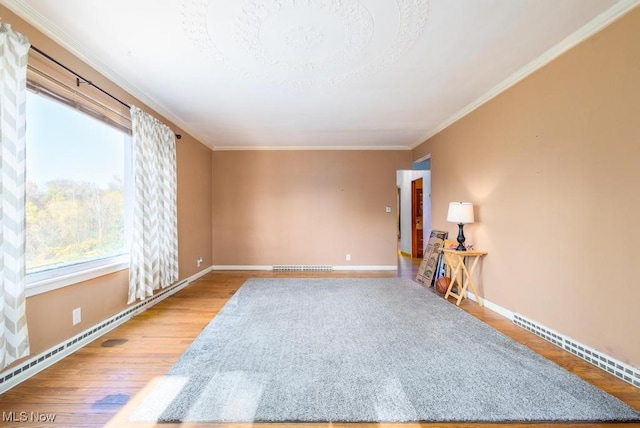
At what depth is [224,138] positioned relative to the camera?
4832 mm

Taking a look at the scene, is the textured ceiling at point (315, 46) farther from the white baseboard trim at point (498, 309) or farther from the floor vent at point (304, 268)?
the floor vent at point (304, 268)

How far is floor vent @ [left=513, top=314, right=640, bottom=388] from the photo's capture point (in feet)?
5.64

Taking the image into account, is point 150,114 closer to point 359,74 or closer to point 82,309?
point 82,309

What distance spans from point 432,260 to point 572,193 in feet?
7.57

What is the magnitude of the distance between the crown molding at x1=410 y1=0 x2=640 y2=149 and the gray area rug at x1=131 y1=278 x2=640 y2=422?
99.1 inches

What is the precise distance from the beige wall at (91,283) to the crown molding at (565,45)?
4.07 meters

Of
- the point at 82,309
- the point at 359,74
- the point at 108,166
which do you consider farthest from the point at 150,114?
the point at 359,74

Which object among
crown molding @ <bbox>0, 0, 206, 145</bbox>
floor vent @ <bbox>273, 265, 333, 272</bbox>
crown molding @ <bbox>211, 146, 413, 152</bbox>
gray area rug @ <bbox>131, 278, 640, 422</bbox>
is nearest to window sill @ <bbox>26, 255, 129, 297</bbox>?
gray area rug @ <bbox>131, 278, 640, 422</bbox>

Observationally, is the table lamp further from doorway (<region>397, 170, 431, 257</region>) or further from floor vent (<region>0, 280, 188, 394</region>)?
floor vent (<region>0, 280, 188, 394</region>)

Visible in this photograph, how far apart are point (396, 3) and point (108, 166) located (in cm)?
303

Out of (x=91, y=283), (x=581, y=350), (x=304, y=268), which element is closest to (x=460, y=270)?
(x=581, y=350)

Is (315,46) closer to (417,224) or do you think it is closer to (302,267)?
(302,267)

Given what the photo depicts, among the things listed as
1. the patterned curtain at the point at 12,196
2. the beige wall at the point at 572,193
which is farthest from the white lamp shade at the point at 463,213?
the patterned curtain at the point at 12,196

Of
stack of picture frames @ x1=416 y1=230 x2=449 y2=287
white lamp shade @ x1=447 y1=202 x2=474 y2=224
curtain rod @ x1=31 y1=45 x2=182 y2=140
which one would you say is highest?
curtain rod @ x1=31 y1=45 x2=182 y2=140
